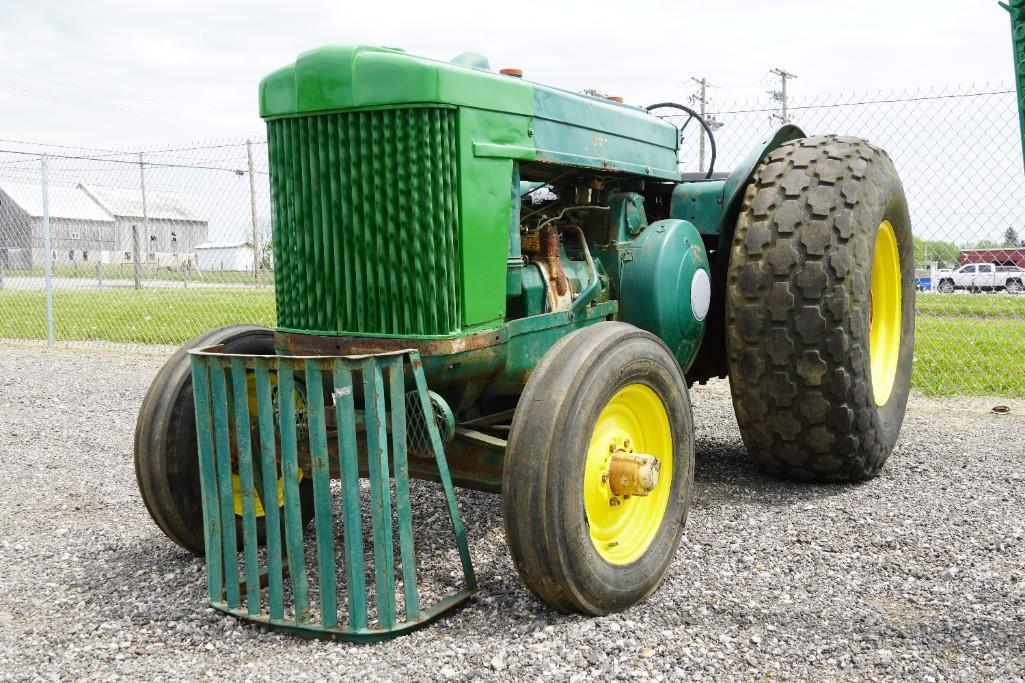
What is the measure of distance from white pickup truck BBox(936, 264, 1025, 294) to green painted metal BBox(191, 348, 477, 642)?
8.60m

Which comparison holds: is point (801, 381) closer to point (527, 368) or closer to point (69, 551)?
point (527, 368)

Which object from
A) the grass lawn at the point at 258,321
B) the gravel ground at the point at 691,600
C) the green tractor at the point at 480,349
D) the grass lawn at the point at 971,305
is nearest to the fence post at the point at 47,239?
the grass lawn at the point at 258,321

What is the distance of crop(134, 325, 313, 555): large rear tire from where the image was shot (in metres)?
3.32

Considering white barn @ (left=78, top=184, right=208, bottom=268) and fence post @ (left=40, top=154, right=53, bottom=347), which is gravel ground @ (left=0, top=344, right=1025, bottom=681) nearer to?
fence post @ (left=40, top=154, right=53, bottom=347)

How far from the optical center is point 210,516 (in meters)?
2.96

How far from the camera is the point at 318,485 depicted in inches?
107

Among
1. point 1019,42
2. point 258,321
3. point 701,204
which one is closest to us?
point 1019,42

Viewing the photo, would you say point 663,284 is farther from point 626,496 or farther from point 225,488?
point 225,488

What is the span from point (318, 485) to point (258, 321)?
10254 mm

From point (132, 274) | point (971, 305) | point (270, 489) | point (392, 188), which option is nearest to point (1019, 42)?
point (392, 188)

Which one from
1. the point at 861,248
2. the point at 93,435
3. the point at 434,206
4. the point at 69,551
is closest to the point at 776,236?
the point at 861,248

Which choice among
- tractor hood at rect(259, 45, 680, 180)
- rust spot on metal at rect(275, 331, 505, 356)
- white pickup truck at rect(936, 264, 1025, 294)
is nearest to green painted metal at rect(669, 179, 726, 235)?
tractor hood at rect(259, 45, 680, 180)

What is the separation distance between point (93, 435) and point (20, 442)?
0.42 m

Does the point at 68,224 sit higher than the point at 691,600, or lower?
higher
